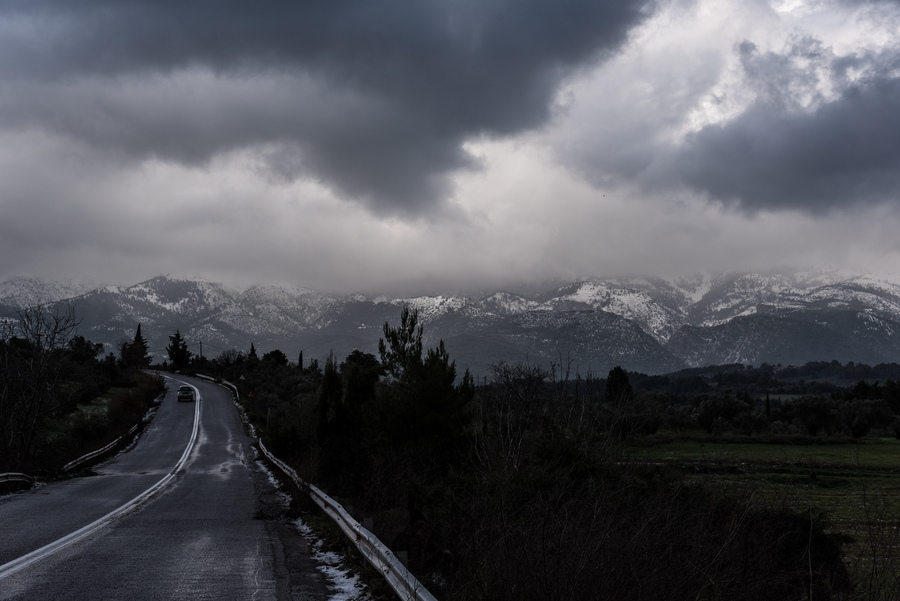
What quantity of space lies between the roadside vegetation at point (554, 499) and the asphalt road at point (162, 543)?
5.37 feet

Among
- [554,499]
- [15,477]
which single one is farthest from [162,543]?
[15,477]

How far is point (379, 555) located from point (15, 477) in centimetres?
1864

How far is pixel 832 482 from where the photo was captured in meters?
49.0

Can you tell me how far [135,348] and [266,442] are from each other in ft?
271

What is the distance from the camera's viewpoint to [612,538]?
258 inches

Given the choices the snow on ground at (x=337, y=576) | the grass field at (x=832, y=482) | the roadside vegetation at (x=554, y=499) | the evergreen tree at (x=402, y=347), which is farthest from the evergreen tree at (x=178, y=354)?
the snow on ground at (x=337, y=576)

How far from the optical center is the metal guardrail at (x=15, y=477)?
2025 cm

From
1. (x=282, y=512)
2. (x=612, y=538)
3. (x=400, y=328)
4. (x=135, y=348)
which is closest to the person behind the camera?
(x=612, y=538)

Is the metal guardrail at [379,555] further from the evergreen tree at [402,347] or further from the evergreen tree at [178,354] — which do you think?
the evergreen tree at [178,354]

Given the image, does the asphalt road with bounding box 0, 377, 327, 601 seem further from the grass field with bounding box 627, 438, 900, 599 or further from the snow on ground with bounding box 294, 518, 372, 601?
the grass field with bounding box 627, 438, 900, 599

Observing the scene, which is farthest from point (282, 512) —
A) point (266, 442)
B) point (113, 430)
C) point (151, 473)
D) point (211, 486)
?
point (113, 430)

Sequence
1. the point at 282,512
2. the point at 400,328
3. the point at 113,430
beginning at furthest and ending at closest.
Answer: the point at 113,430 < the point at 400,328 < the point at 282,512

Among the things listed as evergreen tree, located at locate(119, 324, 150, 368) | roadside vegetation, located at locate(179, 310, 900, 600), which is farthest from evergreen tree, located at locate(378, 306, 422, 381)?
evergreen tree, located at locate(119, 324, 150, 368)

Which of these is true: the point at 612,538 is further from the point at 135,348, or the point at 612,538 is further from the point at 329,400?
the point at 135,348
